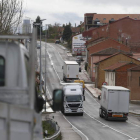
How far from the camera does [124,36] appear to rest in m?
86.6

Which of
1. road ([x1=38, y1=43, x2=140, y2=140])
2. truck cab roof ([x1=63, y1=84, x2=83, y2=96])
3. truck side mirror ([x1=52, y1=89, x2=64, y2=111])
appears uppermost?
truck side mirror ([x1=52, y1=89, x2=64, y2=111])

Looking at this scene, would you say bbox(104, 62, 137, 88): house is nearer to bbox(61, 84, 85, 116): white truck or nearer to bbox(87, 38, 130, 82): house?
bbox(87, 38, 130, 82): house

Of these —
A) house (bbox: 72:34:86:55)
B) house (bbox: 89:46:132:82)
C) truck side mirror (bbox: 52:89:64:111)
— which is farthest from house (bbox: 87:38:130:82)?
truck side mirror (bbox: 52:89:64:111)

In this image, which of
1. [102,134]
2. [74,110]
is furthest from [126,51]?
[102,134]

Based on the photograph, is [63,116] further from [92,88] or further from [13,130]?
[13,130]

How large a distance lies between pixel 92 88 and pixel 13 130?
192ft

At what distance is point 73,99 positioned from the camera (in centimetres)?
3934

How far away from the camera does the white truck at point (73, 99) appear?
39156mm

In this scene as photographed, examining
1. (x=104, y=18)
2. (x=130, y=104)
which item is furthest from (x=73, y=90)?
(x=104, y=18)

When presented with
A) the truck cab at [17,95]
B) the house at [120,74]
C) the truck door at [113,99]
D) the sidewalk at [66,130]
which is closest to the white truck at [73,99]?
the sidewalk at [66,130]

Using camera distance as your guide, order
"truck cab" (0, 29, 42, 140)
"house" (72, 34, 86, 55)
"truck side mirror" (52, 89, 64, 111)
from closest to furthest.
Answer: "truck cab" (0, 29, 42, 140) < "truck side mirror" (52, 89, 64, 111) < "house" (72, 34, 86, 55)

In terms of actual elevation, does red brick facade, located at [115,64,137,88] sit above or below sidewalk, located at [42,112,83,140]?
above

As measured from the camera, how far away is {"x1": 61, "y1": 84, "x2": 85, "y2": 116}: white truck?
3916 cm

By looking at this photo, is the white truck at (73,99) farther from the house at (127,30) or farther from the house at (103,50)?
the house at (127,30)
